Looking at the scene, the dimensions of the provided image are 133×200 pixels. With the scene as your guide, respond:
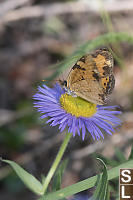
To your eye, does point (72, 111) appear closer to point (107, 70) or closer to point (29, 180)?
point (107, 70)

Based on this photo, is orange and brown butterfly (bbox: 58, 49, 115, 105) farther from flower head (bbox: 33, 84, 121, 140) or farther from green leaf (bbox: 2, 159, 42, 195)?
green leaf (bbox: 2, 159, 42, 195)

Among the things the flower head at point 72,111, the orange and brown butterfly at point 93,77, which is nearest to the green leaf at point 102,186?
the flower head at point 72,111

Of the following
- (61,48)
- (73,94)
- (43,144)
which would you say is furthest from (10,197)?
(61,48)

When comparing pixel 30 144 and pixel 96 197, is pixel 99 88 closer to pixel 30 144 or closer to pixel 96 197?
pixel 96 197

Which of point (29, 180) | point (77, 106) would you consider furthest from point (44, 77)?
point (29, 180)

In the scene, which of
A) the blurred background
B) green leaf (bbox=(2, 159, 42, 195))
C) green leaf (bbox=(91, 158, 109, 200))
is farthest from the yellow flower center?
green leaf (bbox=(91, 158, 109, 200))

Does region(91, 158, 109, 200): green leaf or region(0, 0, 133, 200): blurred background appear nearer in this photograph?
region(91, 158, 109, 200): green leaf
